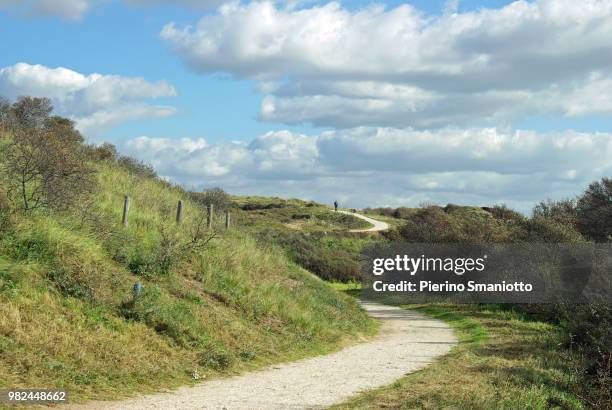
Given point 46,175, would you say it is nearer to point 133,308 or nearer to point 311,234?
point 133,308

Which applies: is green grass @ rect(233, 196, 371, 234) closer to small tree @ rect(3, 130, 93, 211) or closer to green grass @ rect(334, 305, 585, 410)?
small tree @ rect(3, 130, 93, 211)

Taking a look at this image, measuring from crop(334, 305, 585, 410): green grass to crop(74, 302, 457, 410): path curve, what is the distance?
0.59 metres

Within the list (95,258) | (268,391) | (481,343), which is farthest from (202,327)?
(481,343)

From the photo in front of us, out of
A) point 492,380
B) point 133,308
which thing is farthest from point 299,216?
point 492,380

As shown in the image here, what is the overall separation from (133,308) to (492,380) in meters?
7.45

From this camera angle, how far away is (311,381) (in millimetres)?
14117

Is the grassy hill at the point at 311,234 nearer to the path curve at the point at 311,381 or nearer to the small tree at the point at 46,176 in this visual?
the path curve at the point at 311,381

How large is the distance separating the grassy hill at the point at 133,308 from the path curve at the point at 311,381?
63 centimetres

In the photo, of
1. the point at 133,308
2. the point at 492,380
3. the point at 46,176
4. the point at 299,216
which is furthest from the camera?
the point at 299,216

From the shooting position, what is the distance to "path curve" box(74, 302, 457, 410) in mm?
11578

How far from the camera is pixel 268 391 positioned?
42.3ft

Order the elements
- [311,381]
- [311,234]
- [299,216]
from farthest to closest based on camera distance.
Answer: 1. [299,216]
2. [311,234]
3. [311,381]

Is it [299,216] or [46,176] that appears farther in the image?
[299,216]

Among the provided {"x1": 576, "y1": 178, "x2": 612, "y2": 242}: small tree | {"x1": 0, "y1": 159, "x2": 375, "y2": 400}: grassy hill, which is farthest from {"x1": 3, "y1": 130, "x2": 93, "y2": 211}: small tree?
{"x1": 576, "y1": 178, "x2": 612, "y2": 242}: small tree
